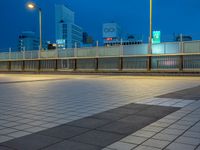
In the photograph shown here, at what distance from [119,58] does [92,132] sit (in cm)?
2164

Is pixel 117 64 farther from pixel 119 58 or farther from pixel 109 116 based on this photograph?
pixel 109 116

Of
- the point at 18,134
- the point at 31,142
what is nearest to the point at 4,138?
the point at 18,134

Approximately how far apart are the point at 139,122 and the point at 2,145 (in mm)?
2768

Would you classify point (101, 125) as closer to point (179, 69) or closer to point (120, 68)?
point (179, 69)

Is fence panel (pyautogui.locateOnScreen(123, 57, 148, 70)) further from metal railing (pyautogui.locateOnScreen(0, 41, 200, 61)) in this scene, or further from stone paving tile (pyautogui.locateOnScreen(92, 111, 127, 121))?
stone paving tile (pyautogui.locateOnScreen(92, 111, 127, 121))

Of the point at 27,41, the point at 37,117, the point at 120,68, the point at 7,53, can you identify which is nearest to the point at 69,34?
the point at 27,41

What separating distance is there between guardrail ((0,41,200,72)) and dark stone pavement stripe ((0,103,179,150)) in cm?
1682

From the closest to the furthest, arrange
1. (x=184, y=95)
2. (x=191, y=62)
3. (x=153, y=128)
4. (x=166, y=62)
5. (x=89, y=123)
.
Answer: (x=153, y=128), (x=89, y=123), (x=184, y=95), (x=191, y=62), (x=166, y=62)

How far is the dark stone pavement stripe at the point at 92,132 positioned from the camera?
14.3ft

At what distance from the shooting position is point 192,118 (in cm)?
626

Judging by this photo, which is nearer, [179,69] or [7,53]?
[179,69]

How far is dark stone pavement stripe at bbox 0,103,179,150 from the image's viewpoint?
436cm

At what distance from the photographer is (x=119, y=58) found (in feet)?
87.1

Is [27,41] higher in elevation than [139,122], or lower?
higher
